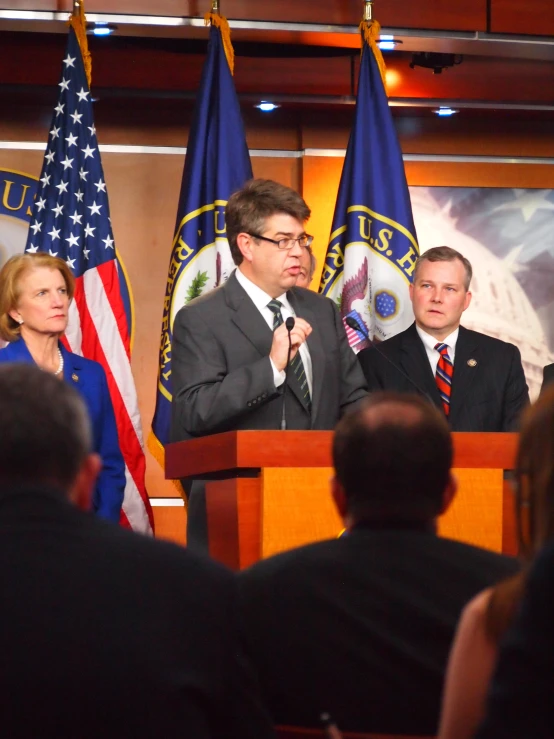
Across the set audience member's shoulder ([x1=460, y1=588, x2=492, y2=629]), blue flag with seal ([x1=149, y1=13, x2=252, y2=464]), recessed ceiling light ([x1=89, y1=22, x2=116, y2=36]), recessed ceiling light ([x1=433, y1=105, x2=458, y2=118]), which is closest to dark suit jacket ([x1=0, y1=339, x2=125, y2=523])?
blue flag with seal ([x1=149, y1=13, x2=252, y2=464])

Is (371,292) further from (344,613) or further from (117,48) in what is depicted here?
(344,613)

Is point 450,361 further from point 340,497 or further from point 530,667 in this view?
point 530,667

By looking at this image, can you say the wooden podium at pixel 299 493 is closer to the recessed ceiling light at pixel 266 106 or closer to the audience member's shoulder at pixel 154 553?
the audience member's shoulder at pixel 154 553

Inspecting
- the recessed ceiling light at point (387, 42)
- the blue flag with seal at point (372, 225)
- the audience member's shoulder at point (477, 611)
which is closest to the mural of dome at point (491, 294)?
the blue flag with seal at point (372, 225)

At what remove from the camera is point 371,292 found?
17.4 feet

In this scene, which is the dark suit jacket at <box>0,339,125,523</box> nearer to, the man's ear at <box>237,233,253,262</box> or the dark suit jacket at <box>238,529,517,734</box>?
the man's ear at <box>237,233,253,262</box>

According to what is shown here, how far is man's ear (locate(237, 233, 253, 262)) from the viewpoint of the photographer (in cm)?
394

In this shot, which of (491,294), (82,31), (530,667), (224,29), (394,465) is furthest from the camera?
(491,294)

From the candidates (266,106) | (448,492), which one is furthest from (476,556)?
(266,106)

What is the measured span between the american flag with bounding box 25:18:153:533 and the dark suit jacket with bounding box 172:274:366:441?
1.07 metres

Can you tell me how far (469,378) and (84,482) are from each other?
10.3 feet

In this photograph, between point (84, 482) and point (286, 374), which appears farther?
point (286, 374)

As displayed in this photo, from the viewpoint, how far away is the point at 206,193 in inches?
209

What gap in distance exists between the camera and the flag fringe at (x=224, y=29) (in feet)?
16.9
